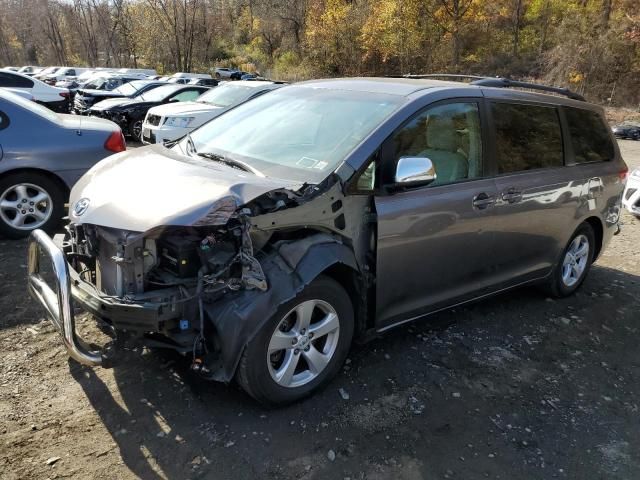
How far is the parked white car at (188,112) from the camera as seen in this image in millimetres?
11086

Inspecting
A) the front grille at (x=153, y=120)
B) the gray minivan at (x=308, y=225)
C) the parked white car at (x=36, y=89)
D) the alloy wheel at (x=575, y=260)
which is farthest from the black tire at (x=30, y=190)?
the parked white car at (x=36, y=89)

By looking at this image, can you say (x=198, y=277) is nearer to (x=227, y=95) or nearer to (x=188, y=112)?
(x=188, y=112)

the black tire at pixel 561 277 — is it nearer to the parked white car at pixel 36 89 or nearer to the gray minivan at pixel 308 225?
the gray minivan at pixel 308 225

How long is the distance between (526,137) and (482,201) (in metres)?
0.84

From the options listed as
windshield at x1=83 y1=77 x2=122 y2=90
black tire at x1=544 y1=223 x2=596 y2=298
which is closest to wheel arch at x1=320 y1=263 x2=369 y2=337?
black tire at x1=544 y1=223 x2=596 y2=298

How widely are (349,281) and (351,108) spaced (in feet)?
3.94

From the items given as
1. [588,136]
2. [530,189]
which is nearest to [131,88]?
[588,136]

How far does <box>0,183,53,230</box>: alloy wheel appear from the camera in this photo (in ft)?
17.8

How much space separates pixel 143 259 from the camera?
2.65 meters

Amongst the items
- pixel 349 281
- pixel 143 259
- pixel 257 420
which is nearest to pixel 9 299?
pixel 143 259

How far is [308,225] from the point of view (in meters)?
2.95

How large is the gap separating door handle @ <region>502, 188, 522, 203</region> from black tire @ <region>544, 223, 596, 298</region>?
1.15 m

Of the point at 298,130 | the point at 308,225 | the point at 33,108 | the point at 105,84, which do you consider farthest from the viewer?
the point at 105,84

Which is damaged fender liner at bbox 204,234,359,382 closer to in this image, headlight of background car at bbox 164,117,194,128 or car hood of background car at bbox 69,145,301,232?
car hood of background car at bbox 69,145,301,232
